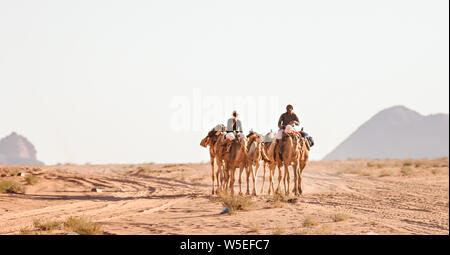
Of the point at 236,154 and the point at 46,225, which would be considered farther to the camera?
the point at 236,154

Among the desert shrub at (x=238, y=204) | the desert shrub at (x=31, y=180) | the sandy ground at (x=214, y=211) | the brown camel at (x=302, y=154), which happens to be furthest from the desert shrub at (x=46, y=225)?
the desert shrub at (x=31, y=180)

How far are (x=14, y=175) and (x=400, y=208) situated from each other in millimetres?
21112

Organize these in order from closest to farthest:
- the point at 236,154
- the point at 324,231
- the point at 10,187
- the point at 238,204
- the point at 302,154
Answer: the point at 324,231, the point at 238,204, the point at 236,154, the point at 302,154, the point at 10,187

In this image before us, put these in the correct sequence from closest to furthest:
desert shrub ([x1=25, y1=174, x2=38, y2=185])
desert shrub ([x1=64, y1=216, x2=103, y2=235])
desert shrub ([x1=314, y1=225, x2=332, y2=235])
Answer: desert shrub ([x1=314, y1=225, x2=332, y2=235])
desert shrub ([x1=64, y1=216, x2=103, y2=235])
desert shrub ([x1=25, y1=174, x2=38, y2=185])

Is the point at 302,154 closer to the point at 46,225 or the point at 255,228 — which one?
the point at 255,228

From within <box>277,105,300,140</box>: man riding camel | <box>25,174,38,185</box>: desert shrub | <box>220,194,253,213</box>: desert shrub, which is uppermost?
<box>277,105,300,140</box>: man riding camel

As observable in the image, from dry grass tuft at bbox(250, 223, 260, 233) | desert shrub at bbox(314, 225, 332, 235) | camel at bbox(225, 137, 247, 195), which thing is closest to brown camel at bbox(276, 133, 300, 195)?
camel at bbox(225, 137, 247, 195)

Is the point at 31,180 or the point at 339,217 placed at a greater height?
the point at 31,180

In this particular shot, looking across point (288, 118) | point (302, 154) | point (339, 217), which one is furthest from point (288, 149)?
point (339, 217)

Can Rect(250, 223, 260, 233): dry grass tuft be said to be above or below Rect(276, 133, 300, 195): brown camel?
below

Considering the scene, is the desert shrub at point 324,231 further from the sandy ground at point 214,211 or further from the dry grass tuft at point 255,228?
the dry grass tuft at point 255,228

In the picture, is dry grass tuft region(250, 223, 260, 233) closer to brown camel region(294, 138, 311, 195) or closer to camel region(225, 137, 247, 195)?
camel region(225, 137, 247, 195)
